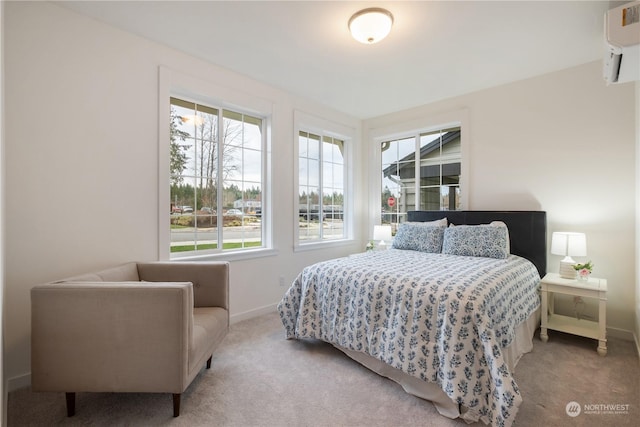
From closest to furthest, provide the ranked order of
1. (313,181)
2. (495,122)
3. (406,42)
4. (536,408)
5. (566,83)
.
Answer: (536,408) < (406,42) < (566,83) < (495,122) < (313,181)

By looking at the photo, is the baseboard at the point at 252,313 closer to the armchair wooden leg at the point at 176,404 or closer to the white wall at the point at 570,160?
the armchair wooden leg at the point at 176,404

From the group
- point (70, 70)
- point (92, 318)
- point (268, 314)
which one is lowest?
point (268, 314)

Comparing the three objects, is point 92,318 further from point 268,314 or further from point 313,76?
point 313,76

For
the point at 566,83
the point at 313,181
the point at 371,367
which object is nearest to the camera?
the point at 371,367

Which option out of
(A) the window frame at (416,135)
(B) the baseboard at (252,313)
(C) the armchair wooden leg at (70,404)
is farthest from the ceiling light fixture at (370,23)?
(C) the armchair wooden leg at (70,404)

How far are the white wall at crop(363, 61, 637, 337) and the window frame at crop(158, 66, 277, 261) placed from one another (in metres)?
2.51

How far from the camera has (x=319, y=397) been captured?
1.85 m

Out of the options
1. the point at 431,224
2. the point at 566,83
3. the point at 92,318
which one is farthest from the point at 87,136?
the point at 566,83

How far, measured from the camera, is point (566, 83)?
9.84 feet

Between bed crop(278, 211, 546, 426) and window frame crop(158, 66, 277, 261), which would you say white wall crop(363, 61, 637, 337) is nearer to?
bed crop(278, 211, 546, 426)

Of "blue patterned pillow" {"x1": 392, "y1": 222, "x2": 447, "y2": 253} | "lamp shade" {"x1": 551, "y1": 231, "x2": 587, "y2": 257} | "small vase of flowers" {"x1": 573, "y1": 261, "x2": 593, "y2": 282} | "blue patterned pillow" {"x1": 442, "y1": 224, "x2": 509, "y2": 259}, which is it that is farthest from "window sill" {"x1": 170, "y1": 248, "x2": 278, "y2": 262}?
"small vase of flowers" {"x1": 573, "y1": 261, "x2": 593, "y2": 282}

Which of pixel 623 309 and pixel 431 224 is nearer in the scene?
pixel 623 309

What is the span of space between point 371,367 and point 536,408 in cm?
99

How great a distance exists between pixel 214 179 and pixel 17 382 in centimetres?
209
